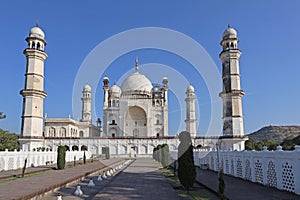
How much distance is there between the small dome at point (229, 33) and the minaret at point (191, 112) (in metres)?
14.3

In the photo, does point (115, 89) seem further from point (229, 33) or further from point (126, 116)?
point (229, 33)

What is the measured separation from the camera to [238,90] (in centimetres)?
3072

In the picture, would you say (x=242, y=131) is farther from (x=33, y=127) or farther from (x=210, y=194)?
(x=210, y=194)

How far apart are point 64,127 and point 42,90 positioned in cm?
1137

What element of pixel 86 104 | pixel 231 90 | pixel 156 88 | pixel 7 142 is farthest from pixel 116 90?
pixel 7 142

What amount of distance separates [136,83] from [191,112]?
11.7m

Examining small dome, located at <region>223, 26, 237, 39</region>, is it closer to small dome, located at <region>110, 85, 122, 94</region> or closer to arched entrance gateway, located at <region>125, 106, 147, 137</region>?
arched entrance gateway, located at <region>125, 106, 147, 137</region>

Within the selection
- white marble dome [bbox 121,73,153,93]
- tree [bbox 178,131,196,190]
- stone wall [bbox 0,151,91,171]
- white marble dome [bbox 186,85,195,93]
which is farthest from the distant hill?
tree [bbox 178,131,196,190]

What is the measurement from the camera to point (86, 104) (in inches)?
1939

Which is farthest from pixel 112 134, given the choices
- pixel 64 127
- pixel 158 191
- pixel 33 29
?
pixel 158 191

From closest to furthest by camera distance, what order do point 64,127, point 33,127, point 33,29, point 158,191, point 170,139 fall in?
point 158,191, point 33,127, point 33,29, point 170,139, point 64,127

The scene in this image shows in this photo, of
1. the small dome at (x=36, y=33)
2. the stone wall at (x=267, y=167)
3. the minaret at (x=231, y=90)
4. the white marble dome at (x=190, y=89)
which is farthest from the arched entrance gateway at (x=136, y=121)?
the stone wall at (x=267, y=167)

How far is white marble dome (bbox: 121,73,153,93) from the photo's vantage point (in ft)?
164

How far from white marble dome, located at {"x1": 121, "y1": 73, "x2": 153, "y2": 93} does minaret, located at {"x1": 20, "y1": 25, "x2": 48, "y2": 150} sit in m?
19.7
